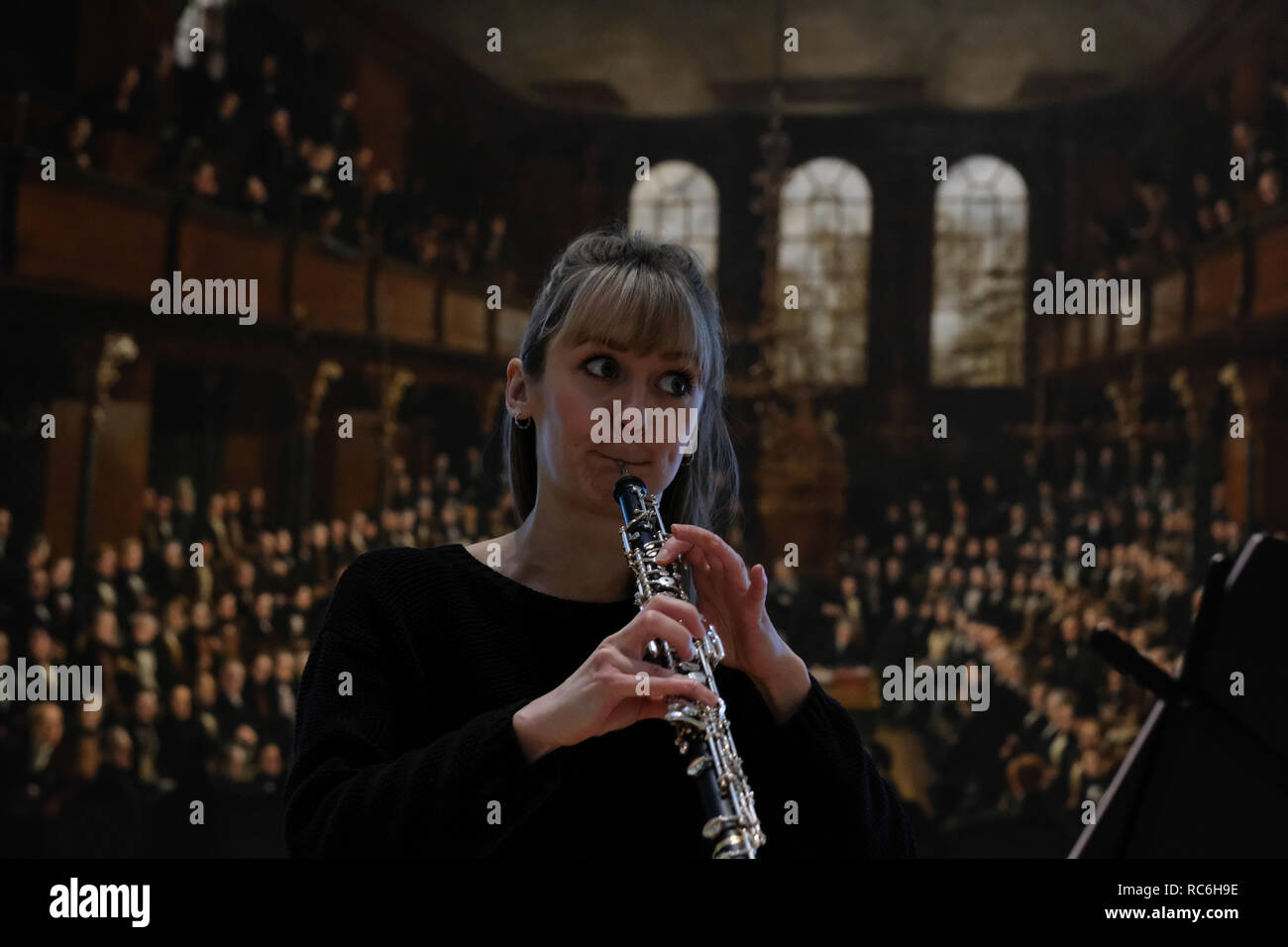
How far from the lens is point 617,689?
1.69m

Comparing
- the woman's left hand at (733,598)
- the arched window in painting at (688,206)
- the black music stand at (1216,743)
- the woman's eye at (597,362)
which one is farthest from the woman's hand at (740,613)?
the arched window in painting at (688,206)

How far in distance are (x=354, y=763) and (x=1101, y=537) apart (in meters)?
7.51

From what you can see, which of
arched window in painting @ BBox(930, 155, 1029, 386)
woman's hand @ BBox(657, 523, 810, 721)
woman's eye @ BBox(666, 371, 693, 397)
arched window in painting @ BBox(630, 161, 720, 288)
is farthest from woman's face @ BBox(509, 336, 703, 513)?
arched window in painting @ BBox(930, 155, 1029, 386)

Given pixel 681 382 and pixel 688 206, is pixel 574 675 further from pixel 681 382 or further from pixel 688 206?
pixel 688 206

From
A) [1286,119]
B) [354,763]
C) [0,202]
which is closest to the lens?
[354,763]

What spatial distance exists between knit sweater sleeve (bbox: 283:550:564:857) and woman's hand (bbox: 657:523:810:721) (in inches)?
12.8

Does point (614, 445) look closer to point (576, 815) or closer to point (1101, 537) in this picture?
point (576, 815)

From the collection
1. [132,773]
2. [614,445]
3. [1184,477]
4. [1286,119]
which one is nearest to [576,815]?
[614,445]

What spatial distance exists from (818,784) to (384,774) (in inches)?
23.9

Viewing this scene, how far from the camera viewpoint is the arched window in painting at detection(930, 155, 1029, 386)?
9078mm

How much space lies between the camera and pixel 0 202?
7.73 metres

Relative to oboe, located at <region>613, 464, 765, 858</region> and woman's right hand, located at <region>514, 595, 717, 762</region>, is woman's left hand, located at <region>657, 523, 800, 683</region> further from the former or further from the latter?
woman's right hand, located at <region>514, 595, 717, 762</region>

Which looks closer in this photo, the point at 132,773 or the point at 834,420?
the point at 132,773

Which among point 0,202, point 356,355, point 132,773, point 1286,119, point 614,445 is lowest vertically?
point 132,773
